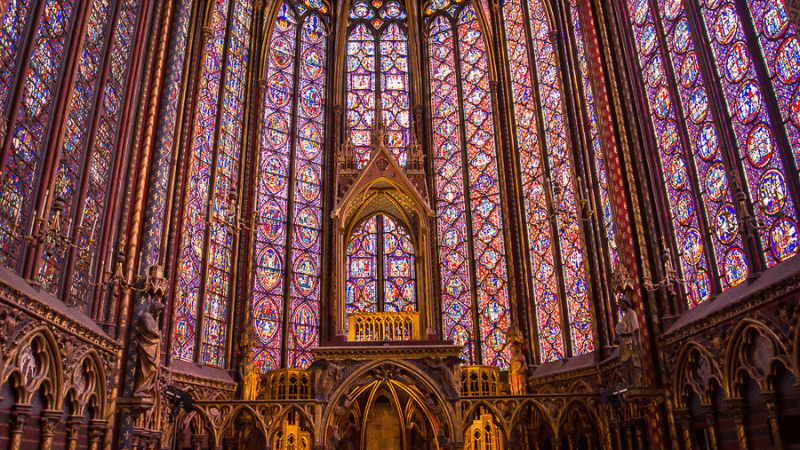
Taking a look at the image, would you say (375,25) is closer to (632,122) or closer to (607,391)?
(632,122)

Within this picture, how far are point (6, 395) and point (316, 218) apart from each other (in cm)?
1290

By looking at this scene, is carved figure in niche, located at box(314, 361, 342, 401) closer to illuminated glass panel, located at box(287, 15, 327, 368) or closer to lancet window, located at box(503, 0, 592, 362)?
illuminated glass panel, located at box(287, 15, 327, 368)

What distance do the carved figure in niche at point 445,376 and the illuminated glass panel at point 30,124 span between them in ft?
27.1

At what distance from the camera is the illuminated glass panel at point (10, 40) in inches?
386

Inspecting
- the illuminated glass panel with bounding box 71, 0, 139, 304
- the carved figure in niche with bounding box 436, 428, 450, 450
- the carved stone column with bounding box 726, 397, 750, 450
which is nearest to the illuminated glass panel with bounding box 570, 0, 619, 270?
the carved stone column with bounding box 726, 397, 750, 450

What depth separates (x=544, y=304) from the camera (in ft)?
60.4

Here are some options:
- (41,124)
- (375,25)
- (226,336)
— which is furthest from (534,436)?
Answer: (375,25)

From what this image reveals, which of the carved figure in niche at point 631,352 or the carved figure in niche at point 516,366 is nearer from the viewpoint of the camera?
the carved figure in niche at point 631,352

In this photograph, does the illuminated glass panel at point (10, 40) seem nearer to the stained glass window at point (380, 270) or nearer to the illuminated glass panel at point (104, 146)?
the illuminated glass panel at point (104, 146)

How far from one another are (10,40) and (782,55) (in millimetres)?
11938

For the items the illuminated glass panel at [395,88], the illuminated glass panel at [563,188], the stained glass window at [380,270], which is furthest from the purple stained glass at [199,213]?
the illuminated glass panel at [563,188]

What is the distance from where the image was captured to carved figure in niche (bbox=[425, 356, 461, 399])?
14.2m

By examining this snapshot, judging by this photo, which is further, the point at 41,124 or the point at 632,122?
the point at 632,122

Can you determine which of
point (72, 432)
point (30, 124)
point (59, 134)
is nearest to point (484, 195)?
point (59, 134)
